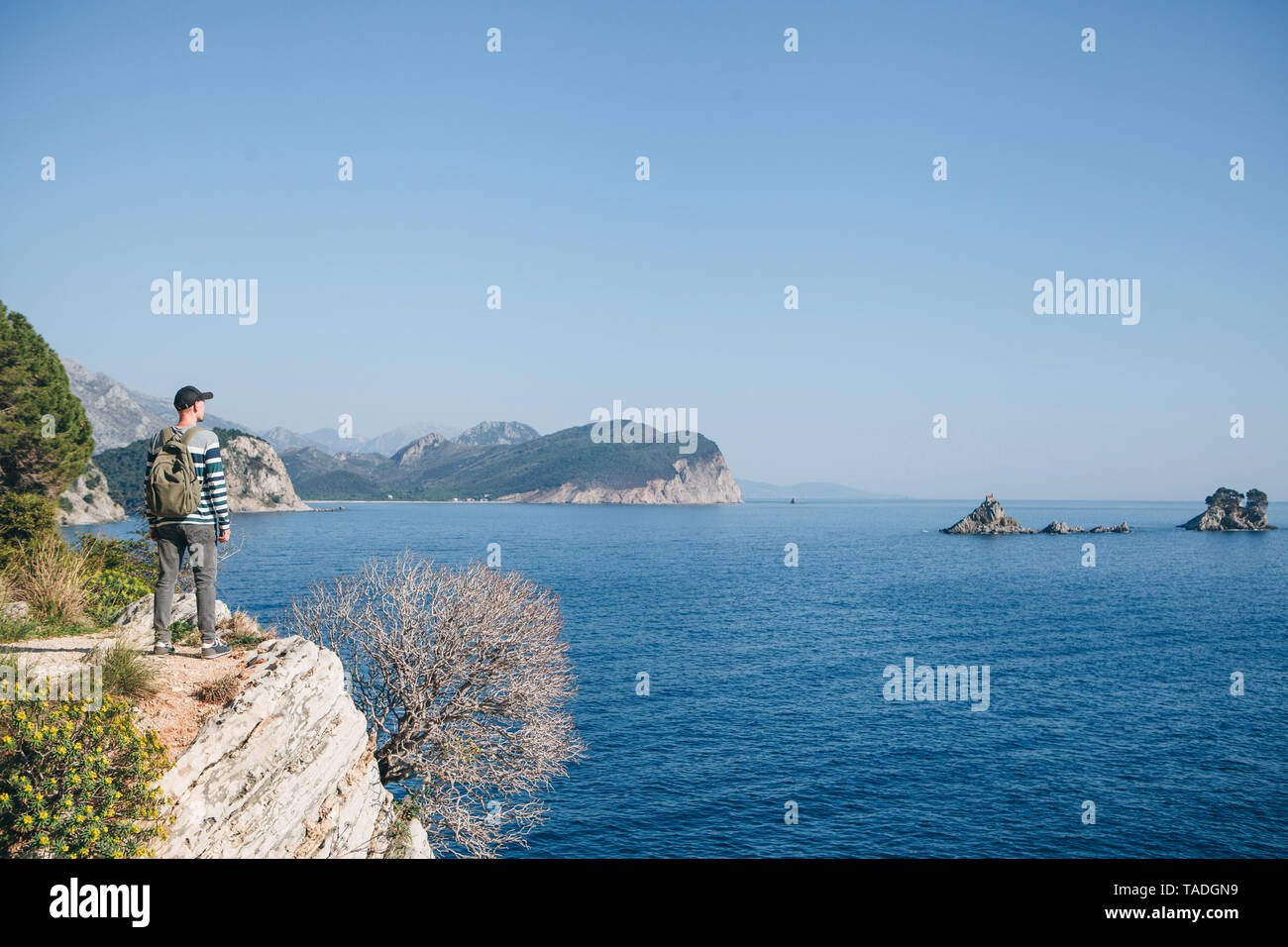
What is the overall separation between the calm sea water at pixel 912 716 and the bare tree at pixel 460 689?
4356mm

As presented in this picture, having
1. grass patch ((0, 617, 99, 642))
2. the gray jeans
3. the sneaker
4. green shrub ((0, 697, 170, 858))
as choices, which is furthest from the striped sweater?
grass patch ((0, 617, 99, 642))

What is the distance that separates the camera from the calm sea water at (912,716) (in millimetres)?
34094

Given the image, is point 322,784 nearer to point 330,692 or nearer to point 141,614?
point 330,692

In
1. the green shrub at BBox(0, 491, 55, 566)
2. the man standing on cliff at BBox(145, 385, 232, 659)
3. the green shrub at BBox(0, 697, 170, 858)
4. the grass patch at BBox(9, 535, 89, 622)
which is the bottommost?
the green shrub at BBox(0, 697, 170, 858)

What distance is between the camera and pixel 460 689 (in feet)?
101

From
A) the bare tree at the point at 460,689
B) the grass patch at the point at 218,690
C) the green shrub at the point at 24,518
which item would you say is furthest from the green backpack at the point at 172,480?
the green shrub at the point at 24,518

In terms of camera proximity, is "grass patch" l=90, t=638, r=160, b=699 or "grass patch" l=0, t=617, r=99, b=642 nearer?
"grass patch" l=90, t=638, r=160, b=699

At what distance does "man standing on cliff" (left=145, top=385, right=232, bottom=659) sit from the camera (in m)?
12.0

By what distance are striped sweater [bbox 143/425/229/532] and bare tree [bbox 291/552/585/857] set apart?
1773cm

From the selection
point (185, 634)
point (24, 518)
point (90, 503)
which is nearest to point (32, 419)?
point (24, 518)

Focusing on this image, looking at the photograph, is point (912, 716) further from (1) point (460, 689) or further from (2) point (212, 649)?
(2) point (212, 649)

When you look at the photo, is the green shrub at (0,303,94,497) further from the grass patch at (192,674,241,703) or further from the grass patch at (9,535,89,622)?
the grass patch at (192,674,241,703)

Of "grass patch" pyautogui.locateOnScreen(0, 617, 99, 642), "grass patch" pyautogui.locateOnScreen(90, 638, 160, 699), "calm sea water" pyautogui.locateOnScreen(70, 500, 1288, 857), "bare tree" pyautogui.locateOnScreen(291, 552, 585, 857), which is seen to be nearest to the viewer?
"grass patch" pyautogui.locateOnScreen(90, 638, 160, 699)
